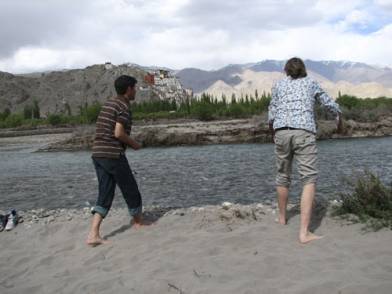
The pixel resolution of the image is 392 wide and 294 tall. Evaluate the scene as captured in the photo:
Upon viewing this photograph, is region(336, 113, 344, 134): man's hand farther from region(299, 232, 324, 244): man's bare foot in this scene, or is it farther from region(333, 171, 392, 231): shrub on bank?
region(299, 232, 324, 244): man's bare foot

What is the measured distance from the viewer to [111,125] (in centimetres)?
687

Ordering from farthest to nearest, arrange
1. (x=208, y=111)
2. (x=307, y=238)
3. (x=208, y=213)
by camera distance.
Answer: (x=208, y=111) < (x=208, y=213) < (x=307, y=238)

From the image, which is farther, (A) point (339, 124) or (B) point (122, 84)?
(B) point (122, 84)

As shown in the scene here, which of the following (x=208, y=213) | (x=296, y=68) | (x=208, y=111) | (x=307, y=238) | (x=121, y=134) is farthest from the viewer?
(x=208, y=111)

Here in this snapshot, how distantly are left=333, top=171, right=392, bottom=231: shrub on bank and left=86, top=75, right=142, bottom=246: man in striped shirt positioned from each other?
3.21m

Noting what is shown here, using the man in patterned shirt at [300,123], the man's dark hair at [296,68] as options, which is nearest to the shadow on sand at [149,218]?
the man in patterned shirt at [300,123]

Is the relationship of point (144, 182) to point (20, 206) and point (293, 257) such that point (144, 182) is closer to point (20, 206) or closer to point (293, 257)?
point (20, 206)

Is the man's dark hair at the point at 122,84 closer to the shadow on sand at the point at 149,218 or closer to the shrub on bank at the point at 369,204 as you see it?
the shadow on sand at the point at 149,218

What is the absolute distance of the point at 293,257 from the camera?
550cm

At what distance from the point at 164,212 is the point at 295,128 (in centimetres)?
324

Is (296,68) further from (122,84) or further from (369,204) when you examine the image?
(122,84)

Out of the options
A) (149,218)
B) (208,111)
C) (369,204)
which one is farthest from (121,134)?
(208,111)

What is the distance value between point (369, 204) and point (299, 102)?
1.89 m

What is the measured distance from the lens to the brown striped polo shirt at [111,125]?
22.5 feet
